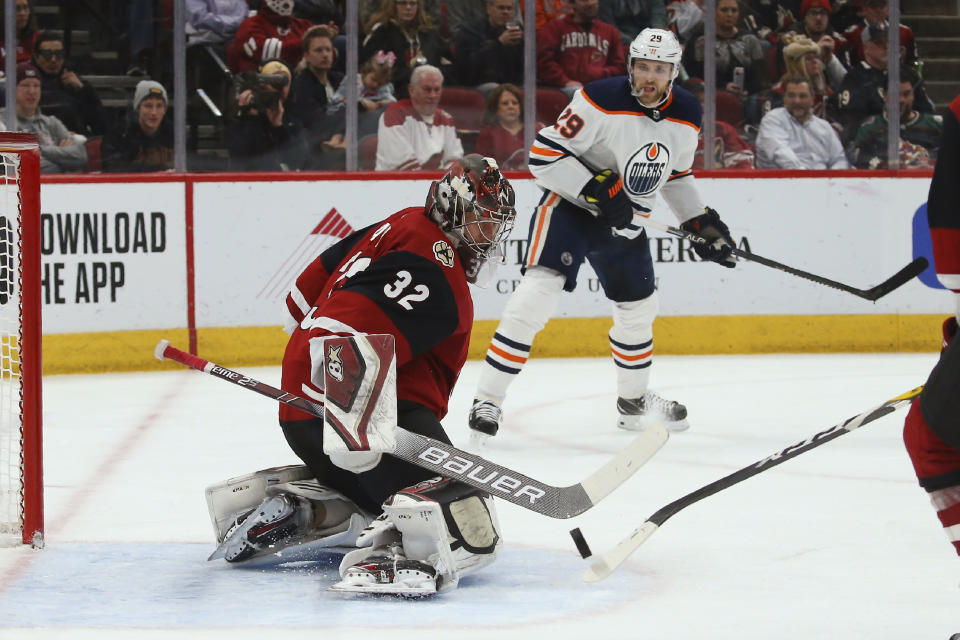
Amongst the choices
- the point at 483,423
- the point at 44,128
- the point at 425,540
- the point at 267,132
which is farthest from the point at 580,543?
the point at 44,128

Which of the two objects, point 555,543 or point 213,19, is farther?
point 213,19

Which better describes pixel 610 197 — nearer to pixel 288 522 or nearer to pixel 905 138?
pixel 288 522

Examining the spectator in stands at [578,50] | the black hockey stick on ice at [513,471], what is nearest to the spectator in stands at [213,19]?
the spectator in stands at [578,50]

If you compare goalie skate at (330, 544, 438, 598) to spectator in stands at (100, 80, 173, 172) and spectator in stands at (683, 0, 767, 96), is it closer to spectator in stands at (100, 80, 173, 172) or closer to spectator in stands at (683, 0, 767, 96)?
spectator in stands at (100, 80, 173, 172)

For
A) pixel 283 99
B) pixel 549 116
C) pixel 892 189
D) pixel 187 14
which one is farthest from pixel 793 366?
pixel 187 14

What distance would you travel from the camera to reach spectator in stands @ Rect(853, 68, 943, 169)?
6301 mm

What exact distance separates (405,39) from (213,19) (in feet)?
2.64

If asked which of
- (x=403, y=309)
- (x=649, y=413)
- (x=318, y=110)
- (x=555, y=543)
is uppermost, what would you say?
(x=318, y=110)

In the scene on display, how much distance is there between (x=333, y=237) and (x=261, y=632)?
12.1 feet

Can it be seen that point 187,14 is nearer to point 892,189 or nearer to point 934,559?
point 892,189

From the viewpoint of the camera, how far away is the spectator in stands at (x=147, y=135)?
18.7 feet

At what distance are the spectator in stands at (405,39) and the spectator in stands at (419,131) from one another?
44 millimetres

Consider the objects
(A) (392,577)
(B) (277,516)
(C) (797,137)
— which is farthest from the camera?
(C) (797,137)

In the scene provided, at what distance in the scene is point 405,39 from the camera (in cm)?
599
